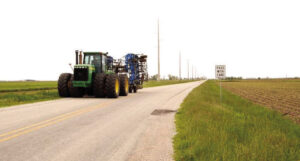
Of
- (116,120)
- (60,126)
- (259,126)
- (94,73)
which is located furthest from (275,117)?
(94,73)

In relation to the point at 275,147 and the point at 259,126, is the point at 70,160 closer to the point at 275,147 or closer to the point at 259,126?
the point at 275,147

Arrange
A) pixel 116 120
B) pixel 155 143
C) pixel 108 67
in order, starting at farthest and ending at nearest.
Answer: pixel 108 67 < pixel 116 120 < pixel 155 143

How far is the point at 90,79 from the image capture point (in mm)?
16297

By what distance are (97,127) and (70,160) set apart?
111 inches

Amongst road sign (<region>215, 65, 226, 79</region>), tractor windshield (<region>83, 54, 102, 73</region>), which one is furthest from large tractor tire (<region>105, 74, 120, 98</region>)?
road sign (<region>215, 65, 226, 79</region>)

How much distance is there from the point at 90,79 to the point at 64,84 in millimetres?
1949

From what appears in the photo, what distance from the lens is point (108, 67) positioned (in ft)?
63.3

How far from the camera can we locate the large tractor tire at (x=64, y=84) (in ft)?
54.8

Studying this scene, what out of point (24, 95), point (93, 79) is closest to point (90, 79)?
point (93, 79)

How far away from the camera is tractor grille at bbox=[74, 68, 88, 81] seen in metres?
16.0

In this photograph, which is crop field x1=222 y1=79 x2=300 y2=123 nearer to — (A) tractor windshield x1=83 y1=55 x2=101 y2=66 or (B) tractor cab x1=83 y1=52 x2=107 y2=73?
(B) tractor cab x1=83 y1=52 x2=107 y2=73

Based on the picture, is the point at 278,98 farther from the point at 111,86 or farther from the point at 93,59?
the point at 93,59

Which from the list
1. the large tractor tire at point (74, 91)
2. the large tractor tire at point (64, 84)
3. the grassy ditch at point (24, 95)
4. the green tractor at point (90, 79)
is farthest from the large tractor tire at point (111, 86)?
the grassy ditch at point (24, 95)

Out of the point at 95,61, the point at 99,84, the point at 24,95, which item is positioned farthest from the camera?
the point at 95,61
